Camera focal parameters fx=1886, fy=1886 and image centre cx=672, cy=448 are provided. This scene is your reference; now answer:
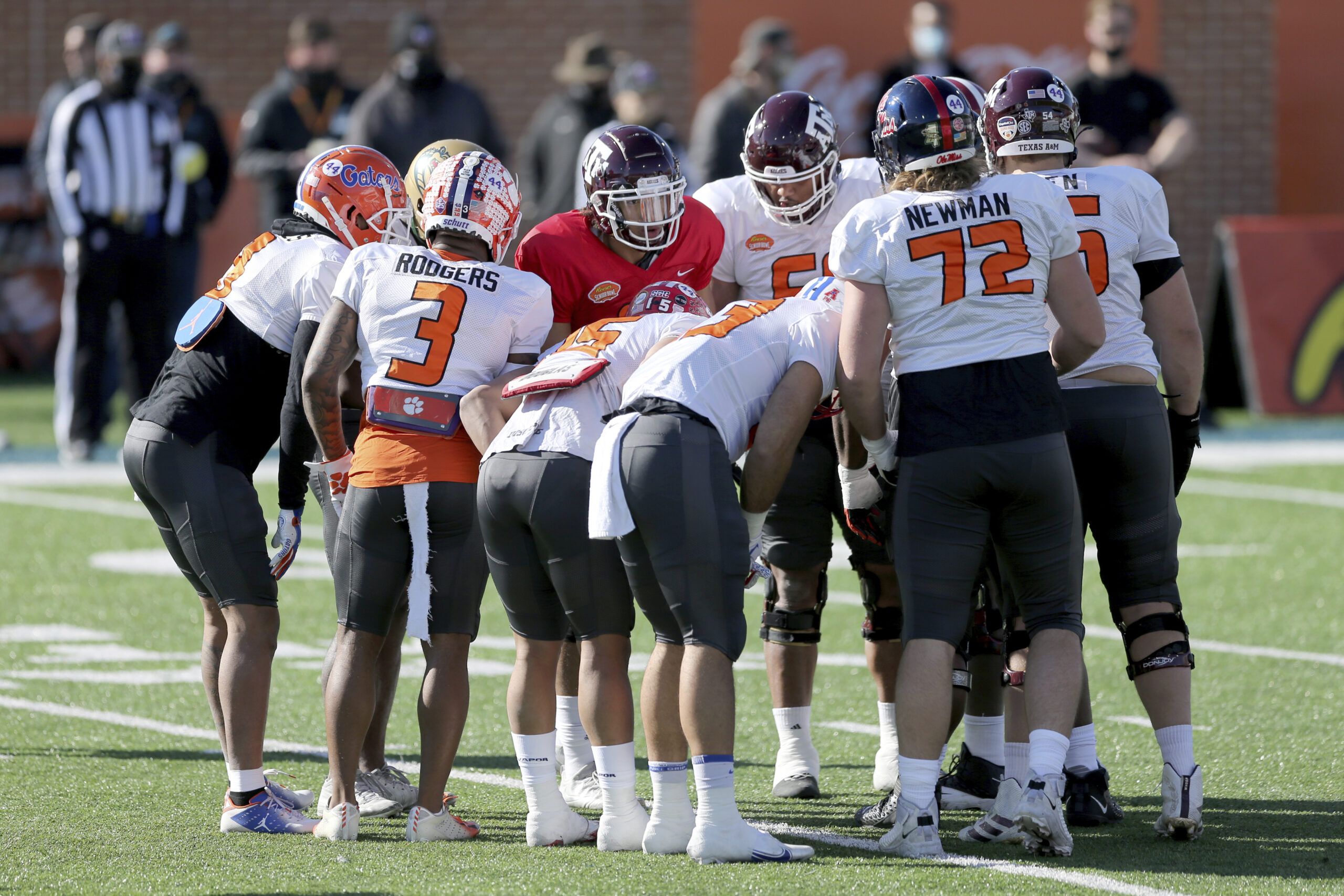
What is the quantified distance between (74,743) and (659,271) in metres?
2.50

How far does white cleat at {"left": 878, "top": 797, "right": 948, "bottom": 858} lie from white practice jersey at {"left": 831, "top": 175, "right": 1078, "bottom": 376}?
3.63 feet

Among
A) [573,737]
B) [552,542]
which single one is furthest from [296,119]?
[552,542]

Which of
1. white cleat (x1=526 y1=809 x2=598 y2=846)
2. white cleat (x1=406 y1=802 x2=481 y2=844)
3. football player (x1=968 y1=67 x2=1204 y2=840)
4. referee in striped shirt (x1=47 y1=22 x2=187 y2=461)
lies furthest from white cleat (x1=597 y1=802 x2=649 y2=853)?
referee in striped shirt (x1=47 y1=22 x2=187 y2=461)

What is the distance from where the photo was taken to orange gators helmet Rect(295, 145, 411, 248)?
17.6 feet

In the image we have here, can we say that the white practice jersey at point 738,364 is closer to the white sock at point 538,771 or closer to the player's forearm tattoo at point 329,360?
the player's forearm tattoo at point 329,360

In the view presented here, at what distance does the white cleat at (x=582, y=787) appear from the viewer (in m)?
5.50

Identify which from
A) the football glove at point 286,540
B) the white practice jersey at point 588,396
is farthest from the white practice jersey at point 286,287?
the white practice jersey at point 588,396

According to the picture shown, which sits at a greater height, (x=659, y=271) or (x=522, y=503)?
(x=659, y=271)

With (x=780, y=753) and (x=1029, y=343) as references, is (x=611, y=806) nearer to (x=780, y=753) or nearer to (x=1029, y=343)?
(x=780, y=753)

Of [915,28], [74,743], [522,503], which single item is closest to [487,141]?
[915,28]

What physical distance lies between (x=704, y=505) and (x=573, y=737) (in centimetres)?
126

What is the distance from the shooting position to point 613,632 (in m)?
4.85

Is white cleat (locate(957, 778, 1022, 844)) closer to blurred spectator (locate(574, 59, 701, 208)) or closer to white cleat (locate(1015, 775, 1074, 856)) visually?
white cleat (locate(1015, 775, 1074, 856))

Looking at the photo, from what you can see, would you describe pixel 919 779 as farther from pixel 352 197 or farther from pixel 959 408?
pixel 352 197
